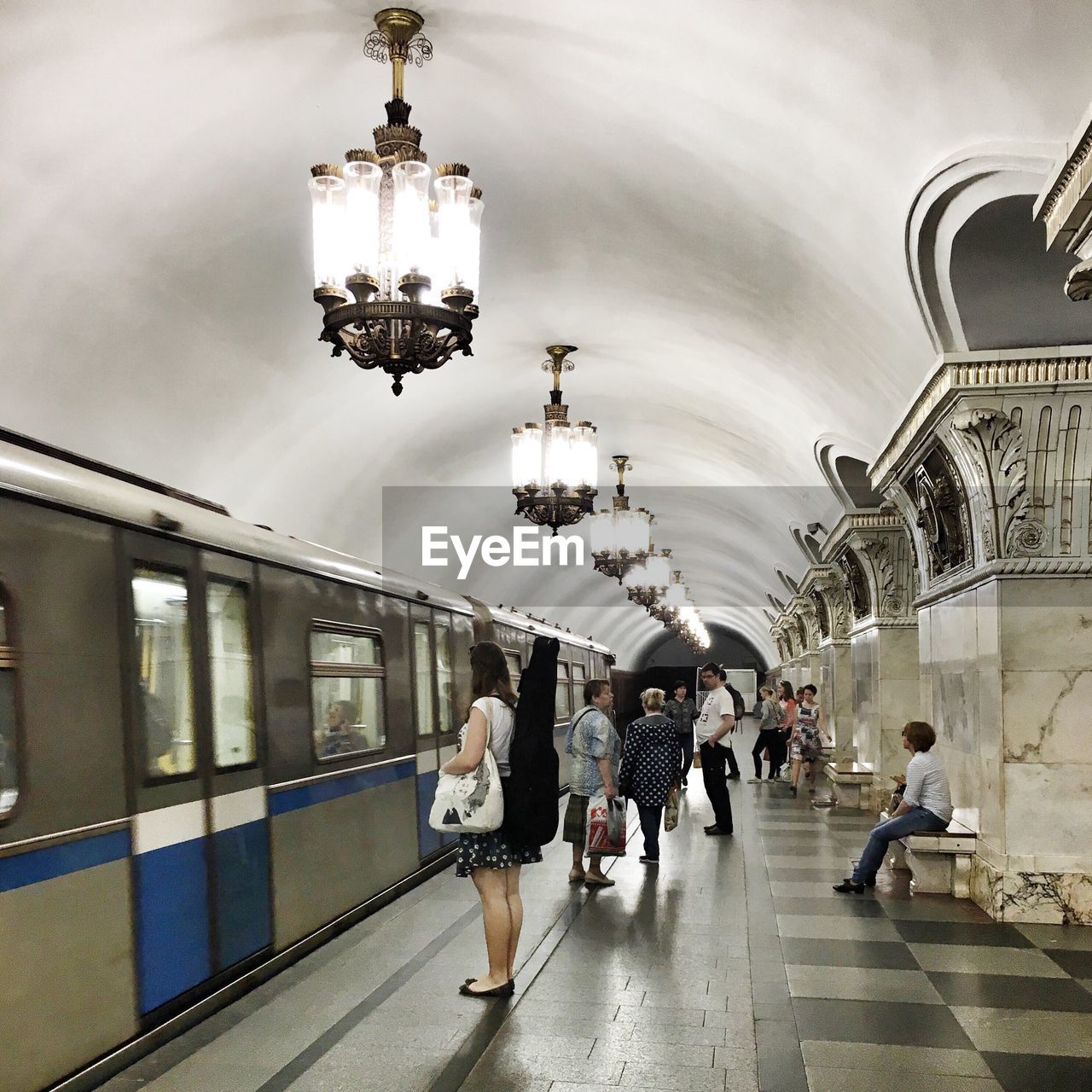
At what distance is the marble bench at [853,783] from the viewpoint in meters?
14.0

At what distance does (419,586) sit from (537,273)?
2670 millimetres

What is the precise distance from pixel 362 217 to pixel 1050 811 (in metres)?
5.43

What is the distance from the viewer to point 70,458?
4.89 meters

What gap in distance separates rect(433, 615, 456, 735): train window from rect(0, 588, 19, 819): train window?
6055 millimetres

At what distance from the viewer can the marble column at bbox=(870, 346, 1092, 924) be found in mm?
7438

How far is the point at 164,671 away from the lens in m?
5.09

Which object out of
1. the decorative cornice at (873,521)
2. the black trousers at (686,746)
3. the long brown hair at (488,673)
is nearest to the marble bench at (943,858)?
the long brown hair at (488,673)

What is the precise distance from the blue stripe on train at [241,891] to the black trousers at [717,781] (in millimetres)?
6658

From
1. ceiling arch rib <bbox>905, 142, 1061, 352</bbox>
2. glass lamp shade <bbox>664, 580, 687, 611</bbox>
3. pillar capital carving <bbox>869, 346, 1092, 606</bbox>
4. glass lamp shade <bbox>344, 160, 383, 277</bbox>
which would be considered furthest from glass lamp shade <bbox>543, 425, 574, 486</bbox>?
glass lamp shade <bbox>664, 580, 687, 611</bbox>

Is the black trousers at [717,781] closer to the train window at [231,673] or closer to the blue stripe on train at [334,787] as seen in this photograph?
the blue stripe on train at [334,787]

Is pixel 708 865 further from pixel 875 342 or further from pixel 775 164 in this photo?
pixel 775 164

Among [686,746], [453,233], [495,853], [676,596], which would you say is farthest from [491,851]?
[676,596]

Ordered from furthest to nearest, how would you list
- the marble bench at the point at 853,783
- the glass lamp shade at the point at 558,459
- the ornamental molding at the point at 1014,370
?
1. the marble bench at the point at 853,783
2. the glass lamp shade at the point at 558,459
3. the ornamental molding at the point at 1014,370

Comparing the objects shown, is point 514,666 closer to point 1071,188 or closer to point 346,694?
point 346,694
